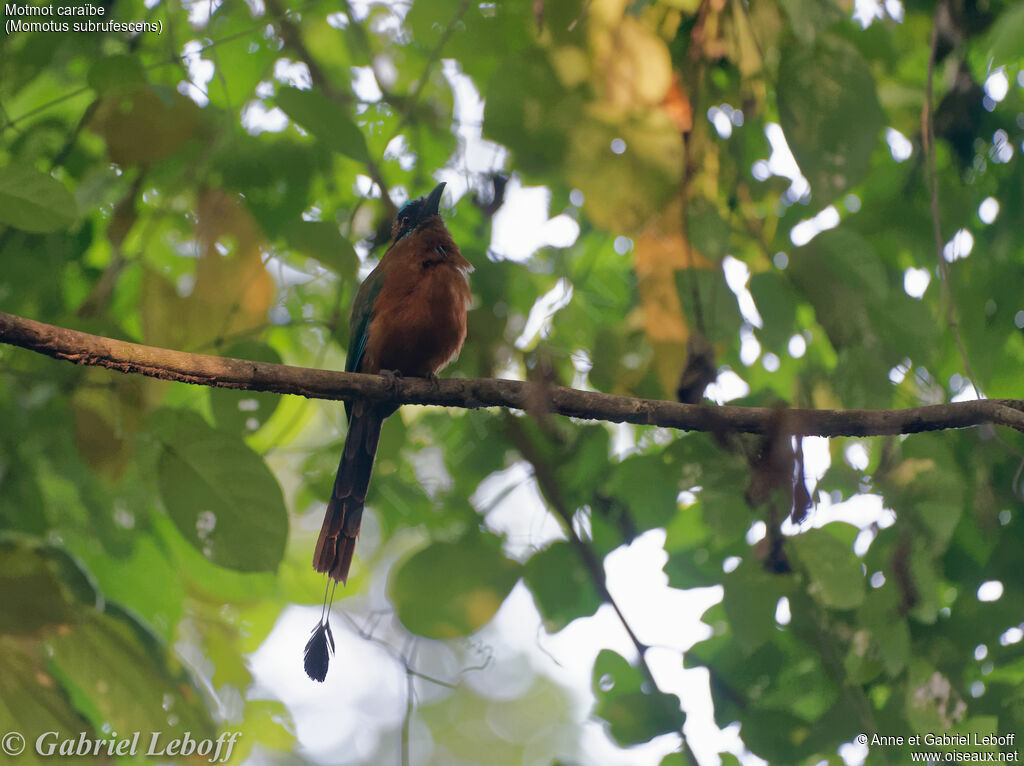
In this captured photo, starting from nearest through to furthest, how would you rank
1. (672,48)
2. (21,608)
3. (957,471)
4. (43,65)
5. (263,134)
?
(21,608), (957,471), (43,65), (672,48), (263,134)

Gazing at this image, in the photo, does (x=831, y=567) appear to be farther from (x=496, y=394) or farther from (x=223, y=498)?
(x=223, y=498)

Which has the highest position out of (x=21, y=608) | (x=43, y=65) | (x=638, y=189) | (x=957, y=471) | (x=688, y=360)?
(x=43, y=65)

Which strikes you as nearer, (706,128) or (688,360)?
(688,360)

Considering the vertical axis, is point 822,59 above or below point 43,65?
below

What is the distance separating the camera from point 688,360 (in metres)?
2.28

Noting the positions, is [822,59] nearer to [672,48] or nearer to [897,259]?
[672,48]

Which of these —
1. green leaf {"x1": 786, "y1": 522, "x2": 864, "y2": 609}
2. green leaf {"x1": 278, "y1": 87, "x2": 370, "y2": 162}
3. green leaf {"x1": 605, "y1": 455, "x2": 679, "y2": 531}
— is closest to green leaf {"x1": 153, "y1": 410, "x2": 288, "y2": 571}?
green leaf {"x1": 278, "y1": 87, "x2": 370, "y2": 162}

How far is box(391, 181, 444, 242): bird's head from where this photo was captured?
3.35 meters

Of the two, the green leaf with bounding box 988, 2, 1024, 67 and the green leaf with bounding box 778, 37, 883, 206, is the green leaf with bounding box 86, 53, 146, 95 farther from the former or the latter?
the green leaf with bounding box 988, 2, 1024, 67

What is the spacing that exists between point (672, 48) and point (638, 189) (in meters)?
0.73

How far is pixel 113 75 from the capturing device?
7.76 ft

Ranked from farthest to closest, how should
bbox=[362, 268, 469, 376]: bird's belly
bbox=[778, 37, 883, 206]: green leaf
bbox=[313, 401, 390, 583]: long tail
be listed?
bbox=[362, 268, 469, 376]: bird's belly
bbox=[313, 401, 390, 583]: long tail
bbox=[778, 37, 883, 206]: green leaf

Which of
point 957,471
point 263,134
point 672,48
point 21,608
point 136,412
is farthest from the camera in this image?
point 263,134

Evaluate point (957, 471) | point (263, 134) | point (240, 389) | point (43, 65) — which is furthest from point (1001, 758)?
point (43, 65)
